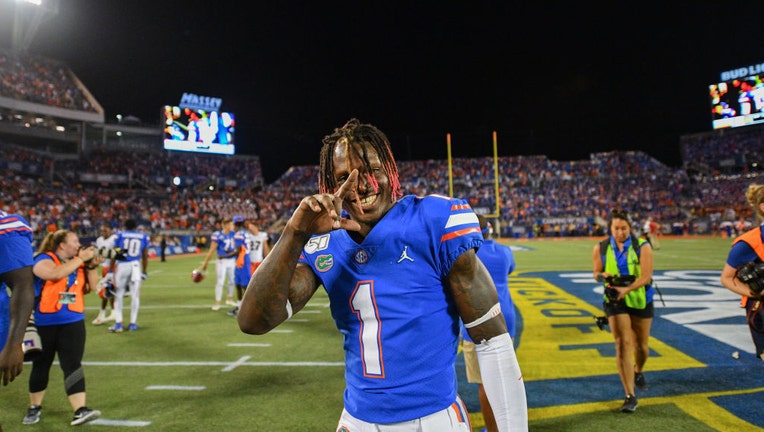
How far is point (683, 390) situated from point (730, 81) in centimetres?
3755

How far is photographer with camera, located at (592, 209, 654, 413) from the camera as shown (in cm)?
461

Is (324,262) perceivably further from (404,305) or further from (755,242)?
(755,242)

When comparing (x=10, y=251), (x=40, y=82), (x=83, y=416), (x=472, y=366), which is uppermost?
(x=40, y=82)

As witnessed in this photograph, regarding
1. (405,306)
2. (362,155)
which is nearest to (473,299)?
(405,306)

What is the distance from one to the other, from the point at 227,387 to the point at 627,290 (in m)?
4.48

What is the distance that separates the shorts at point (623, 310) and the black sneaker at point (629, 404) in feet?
2.67

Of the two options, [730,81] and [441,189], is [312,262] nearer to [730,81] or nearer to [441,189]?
[730,81]

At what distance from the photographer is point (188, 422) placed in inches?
168

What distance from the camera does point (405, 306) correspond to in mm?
1487

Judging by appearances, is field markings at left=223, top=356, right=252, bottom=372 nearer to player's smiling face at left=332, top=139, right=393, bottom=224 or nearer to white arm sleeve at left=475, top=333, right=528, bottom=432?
player's smiling face at left=332, top=139, right=393, bottom=224

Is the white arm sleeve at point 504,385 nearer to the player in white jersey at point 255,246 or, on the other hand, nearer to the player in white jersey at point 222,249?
the player in white jersey at point 255,246

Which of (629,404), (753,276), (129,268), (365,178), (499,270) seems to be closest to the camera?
(365,178)

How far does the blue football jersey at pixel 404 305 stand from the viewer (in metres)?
1.49

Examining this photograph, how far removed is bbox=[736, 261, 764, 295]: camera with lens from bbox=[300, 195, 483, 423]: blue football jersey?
2.88 metres
